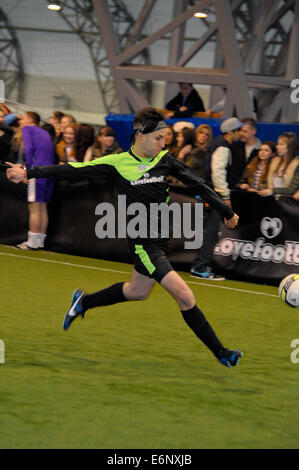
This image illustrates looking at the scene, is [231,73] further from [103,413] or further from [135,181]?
[103,413]

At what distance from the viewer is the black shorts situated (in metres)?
6.45

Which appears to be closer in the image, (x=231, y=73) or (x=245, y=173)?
(x=245, y=173)

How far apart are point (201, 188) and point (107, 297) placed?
131 cm

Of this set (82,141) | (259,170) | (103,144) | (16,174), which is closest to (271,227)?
(259,170)

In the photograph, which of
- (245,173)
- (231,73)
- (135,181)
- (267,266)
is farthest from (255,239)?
(231,73)

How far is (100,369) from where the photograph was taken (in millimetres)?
6508

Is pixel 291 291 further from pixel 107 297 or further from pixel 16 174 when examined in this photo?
pixel 16 174

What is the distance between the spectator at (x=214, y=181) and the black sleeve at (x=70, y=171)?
424 centimetres

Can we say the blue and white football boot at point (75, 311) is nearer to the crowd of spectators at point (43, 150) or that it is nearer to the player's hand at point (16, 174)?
the player's hand at point (16, 174)

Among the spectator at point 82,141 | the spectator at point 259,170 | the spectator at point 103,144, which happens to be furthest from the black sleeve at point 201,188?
the spectator at point 82,141

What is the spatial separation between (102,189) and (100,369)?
603 centimetres
